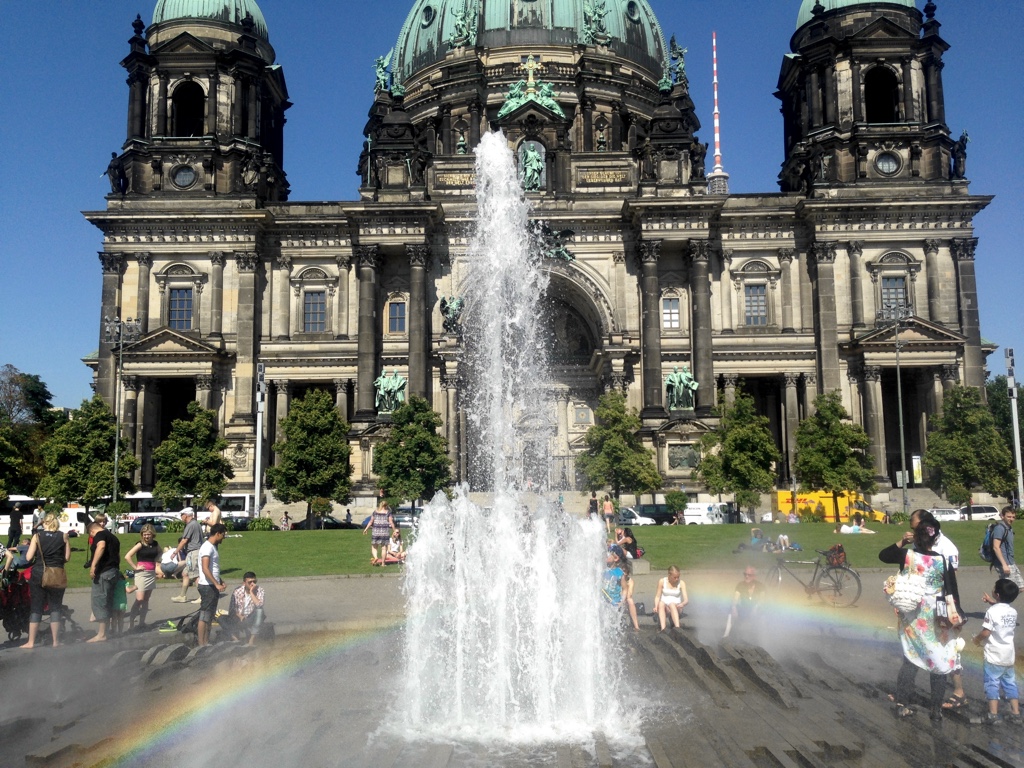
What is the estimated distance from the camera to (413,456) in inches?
1751

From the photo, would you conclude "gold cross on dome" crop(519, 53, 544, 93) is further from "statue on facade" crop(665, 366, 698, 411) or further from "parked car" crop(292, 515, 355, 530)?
"parked car" crop(292, 515, 355, 530)

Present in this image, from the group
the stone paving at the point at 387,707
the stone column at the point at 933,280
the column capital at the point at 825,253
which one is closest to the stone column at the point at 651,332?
the column capital at the point at 825,253

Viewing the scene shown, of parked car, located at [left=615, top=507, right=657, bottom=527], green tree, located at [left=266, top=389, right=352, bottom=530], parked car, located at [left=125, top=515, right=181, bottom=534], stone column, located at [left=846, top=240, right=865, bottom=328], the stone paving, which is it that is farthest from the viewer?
stone column, located at [left=846, top=240, right=865, bottom=328]

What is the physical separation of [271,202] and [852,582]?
1815 inches

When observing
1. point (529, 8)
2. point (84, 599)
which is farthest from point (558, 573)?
point (529, 8)

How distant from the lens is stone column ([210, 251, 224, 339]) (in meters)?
54.1

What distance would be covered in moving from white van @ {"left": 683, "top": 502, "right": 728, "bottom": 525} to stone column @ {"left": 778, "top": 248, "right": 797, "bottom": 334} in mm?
13636

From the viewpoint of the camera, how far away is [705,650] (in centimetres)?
1445

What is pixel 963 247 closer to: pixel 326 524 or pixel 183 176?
pixel 326 524

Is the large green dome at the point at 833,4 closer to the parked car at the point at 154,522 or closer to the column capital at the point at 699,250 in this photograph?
the column capital at the point at 699,250

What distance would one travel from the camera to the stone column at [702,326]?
51688 mm

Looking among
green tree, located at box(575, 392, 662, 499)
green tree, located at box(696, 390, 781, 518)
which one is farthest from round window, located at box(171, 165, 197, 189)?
green tree, located at box(696, 390, 781, 518)

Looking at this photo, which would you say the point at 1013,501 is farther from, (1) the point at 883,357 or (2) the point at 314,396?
(2) the point at 314,396

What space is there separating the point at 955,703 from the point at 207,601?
35.1 feet
